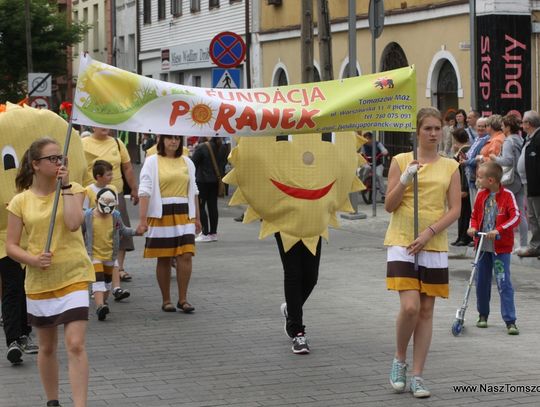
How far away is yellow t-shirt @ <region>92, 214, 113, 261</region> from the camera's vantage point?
1126 centimetres

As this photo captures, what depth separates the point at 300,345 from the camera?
9180 mm

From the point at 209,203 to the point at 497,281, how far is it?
8.65 m

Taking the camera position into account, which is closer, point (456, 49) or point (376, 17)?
point (376, 17)

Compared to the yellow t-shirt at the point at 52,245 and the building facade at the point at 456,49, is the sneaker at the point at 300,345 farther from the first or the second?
the building facade at the point at 456,49

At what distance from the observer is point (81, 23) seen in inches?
2263

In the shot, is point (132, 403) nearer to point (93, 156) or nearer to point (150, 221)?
point (150, 221)

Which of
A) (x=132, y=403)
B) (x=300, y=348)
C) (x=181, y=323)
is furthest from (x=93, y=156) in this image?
(x=132, y=403)

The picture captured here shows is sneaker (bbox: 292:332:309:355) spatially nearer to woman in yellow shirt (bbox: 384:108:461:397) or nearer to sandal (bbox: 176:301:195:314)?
woman in yellow shirt (bbox: 384:108:461:397)

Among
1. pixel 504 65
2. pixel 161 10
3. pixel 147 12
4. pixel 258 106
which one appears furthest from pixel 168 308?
pixel 147 12

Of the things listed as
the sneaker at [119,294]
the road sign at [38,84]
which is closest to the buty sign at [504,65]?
the sneaker at [119,294]

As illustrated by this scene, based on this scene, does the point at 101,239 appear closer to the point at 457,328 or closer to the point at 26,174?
the point at 457,328

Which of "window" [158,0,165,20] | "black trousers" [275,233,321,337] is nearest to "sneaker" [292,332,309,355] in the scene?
"black trousers" [275,233,321,337]

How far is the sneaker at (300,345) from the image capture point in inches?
360

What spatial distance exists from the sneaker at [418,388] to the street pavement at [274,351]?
0.05 metres
